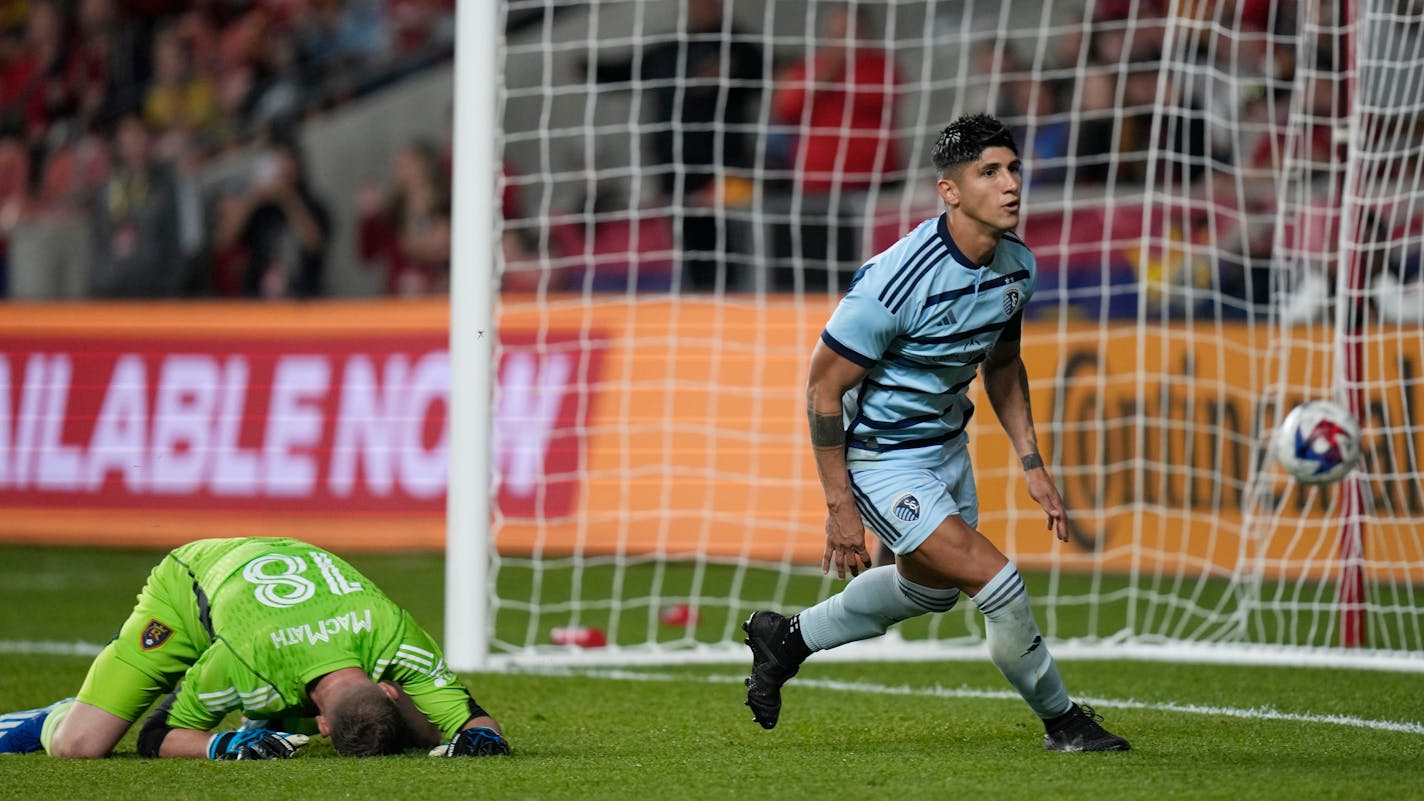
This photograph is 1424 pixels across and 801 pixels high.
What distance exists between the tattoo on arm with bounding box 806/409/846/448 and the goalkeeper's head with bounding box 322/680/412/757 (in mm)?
1330

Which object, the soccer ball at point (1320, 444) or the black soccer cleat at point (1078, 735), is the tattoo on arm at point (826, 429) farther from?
the soccer ball at point (1320, 444)

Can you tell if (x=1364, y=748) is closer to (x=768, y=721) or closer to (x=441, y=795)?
(x=768, y=721)

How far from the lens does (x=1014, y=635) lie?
5.29 metres

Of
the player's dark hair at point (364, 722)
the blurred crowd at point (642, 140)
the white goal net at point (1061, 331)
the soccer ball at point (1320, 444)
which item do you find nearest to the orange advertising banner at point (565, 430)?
the white goal net at point (1061, 331)

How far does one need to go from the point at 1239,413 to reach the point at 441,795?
6420mm

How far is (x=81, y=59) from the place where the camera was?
17000 millimetres

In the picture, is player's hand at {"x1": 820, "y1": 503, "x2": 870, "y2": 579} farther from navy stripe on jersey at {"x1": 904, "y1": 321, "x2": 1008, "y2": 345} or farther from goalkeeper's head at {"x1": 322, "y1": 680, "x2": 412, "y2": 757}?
goalkeeper's head at {"x1": 322, "y1": 680, "x2": 412, "y2": 757}

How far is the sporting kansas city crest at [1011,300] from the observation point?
540cm

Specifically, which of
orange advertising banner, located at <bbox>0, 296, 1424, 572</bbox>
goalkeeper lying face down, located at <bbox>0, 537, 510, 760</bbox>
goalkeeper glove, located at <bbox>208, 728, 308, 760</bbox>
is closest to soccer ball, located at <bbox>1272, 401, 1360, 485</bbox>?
orange advertising banner, located at <bbox>0, 296, 1424, 572</bbox>

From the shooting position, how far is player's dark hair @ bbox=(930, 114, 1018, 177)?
17.4ft

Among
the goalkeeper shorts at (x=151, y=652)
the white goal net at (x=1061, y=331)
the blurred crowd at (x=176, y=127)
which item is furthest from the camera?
the blurred crowd at (x=176, y=127)

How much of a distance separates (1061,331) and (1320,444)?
3060 mm

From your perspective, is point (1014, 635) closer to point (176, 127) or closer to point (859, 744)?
point (859, 744)

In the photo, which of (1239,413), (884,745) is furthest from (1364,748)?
(1239,413)
